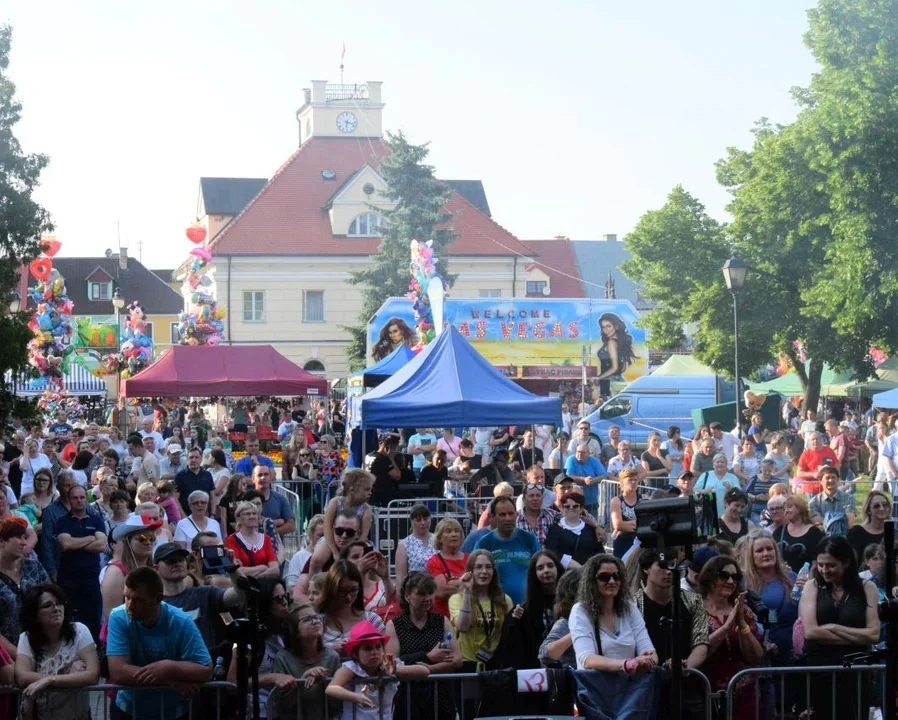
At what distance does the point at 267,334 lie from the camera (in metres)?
71.0

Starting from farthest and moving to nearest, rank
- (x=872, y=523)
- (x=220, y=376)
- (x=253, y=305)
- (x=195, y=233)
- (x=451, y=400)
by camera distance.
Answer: (x=253, y=305) < (x=195, y=233) < (x=220, y=376) < (x=451, y=400) < (x=872, y=523)

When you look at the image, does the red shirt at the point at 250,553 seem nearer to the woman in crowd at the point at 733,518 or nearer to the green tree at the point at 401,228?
the woman in crowd at the point at 733,518

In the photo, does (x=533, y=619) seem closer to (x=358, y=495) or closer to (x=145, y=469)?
(x=358, y=495)

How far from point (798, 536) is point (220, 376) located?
1745 centimetres

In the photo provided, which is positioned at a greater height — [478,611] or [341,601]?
[341,601]

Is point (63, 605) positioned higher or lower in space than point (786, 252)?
lower

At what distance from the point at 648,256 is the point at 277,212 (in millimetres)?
33642

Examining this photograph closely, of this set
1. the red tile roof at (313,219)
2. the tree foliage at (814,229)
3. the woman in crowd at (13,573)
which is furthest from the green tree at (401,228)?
the woman in crowd at (13,573)

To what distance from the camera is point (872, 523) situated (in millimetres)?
10852

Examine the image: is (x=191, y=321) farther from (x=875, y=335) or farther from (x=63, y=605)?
(x=63, y=605)

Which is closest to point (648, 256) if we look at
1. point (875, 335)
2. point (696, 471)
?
point (875, 335)

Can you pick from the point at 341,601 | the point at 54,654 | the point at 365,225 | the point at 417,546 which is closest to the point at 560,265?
the point at 365,225

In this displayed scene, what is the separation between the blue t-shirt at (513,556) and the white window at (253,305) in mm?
61383

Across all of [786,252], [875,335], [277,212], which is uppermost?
[277,212]
